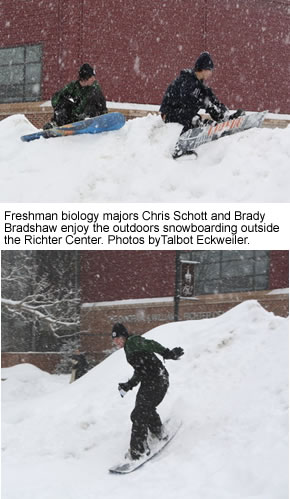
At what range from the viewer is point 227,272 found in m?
18.6

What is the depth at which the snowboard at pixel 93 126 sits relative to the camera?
34.1 feet

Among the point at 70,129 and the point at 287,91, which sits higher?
the point at 287,91

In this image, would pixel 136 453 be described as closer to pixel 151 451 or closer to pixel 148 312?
pixel 151 451

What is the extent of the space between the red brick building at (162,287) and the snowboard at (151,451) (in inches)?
422

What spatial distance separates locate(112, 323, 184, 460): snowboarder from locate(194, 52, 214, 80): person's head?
16.3ft

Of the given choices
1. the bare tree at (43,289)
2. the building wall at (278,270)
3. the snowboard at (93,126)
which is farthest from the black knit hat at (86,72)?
the building wall at (278,270)

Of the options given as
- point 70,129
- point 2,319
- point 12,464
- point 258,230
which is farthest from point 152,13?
point 12,464

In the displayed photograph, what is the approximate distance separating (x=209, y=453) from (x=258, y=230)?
2537mm

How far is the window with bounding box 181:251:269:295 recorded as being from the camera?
730 inches

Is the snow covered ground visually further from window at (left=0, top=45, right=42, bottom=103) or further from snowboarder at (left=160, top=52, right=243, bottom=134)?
window at (left=0, top=45, right=42, bottom=103)

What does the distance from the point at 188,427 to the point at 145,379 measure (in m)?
0.78

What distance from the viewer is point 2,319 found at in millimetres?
19938

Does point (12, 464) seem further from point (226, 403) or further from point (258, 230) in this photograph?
point (258, 230)

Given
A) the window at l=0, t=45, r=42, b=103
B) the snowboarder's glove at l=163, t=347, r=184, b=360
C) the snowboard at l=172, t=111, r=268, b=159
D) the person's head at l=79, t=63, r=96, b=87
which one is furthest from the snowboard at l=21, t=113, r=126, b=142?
the window at l=0, t=45, r=42, b=103
